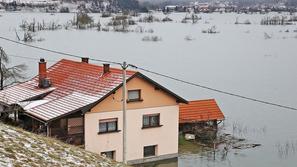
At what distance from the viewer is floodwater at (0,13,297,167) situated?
25.6m

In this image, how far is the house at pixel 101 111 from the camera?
19.9m

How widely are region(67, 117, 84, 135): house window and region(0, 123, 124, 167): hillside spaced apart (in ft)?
30.8

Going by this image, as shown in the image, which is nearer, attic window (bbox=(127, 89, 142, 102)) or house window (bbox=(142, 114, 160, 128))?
attic window (bbox=(127, 89, 142, 102))

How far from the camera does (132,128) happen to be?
69.3ft

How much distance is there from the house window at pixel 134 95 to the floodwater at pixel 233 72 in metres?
3.49

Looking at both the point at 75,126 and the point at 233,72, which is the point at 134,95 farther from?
the point at 233,72

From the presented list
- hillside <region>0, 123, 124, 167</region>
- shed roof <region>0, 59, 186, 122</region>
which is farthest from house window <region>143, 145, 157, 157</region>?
hillside <region>0, 123, 124, 167</region>

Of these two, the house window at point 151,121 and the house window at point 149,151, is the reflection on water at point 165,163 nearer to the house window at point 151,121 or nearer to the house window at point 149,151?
the house window at point 149,151

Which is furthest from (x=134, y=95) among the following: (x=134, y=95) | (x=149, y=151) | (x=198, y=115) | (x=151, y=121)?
(x=198, y=115)

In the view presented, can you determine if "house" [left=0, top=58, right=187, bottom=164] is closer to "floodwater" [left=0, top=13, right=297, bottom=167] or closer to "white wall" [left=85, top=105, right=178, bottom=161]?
"white wall" [left=85, top=105, right=178, bottom=161]

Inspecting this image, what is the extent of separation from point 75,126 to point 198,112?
8.21 metres

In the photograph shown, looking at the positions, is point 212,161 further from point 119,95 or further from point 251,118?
point 251,118

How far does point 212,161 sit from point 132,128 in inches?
170

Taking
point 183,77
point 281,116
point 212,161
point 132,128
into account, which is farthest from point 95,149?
point 183,77
